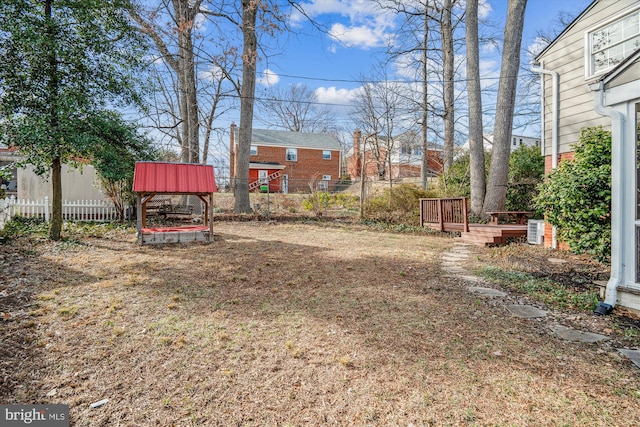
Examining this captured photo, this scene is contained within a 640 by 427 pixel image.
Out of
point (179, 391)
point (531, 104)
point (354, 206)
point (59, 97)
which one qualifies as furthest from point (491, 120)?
point (179, 391)

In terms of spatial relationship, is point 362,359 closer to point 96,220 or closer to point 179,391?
point 179,391

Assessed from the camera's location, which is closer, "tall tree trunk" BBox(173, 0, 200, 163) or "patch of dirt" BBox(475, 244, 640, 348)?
"patch of dirt" BBox(475, 244, 640, 348)

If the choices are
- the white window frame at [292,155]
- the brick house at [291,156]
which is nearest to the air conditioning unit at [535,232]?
the brick house at [291,156]

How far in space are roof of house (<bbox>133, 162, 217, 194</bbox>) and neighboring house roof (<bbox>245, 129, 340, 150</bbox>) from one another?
22.4m

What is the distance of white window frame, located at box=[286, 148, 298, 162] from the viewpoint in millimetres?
30647

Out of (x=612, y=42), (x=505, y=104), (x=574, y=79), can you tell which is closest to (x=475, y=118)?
(x=505, y=104)

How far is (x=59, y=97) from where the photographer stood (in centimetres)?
662

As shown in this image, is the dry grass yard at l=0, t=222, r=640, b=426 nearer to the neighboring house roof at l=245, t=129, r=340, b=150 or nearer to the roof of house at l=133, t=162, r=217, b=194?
the roof of house at l=133, t=162, r=217, b=194

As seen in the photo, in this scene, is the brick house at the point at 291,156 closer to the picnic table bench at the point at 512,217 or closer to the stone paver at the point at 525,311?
the picnic table bench at the point at 512,217

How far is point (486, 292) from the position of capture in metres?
4.45

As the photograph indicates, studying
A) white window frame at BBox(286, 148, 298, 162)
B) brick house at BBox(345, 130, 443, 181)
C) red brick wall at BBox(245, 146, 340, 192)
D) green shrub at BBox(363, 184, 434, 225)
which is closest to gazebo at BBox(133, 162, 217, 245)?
green shrub at BBox(363, 184, 434, 225)

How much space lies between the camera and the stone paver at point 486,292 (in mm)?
4320

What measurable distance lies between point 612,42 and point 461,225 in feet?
17.1

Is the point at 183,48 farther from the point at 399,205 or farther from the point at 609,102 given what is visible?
the point at 609,102
